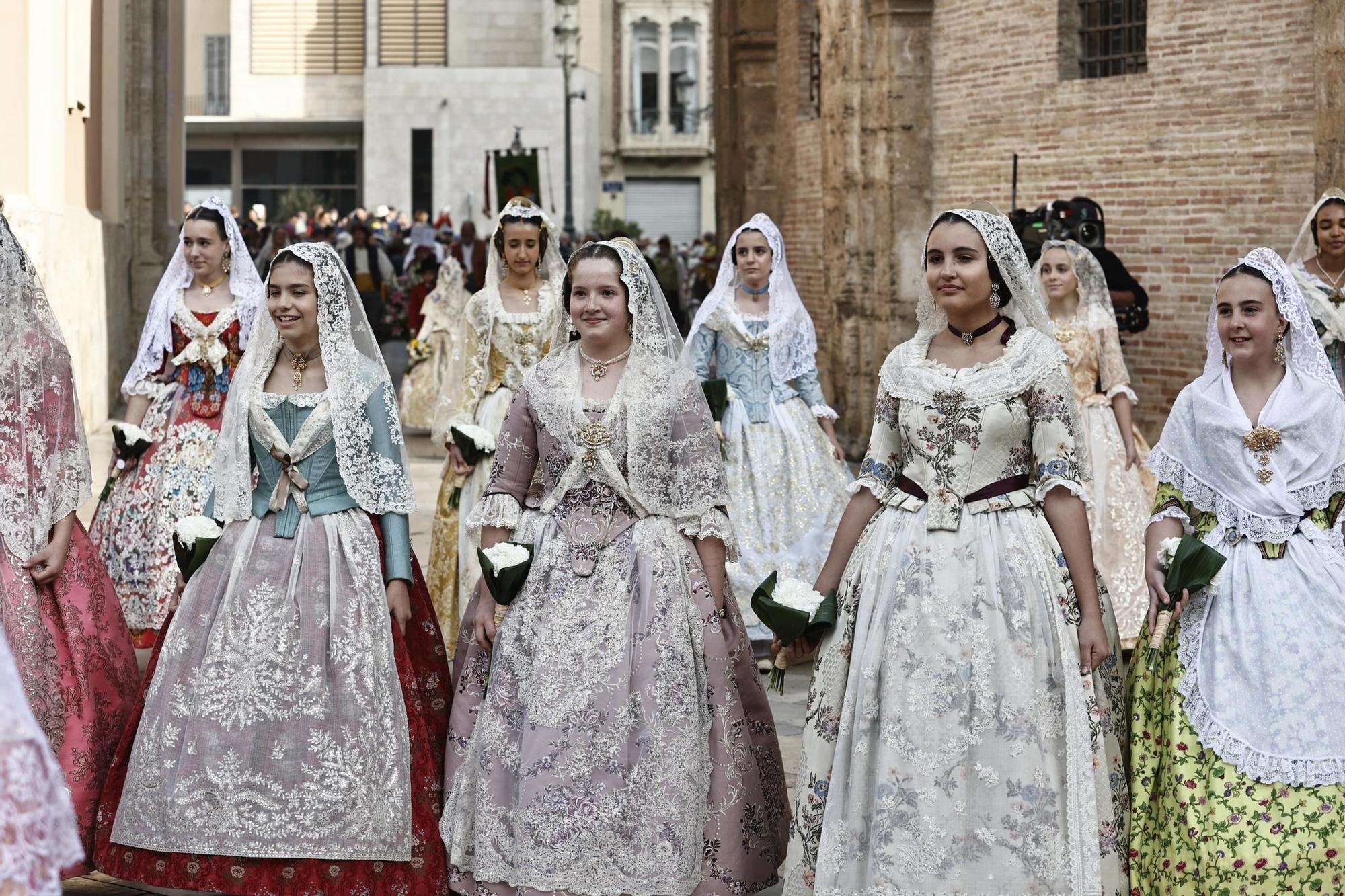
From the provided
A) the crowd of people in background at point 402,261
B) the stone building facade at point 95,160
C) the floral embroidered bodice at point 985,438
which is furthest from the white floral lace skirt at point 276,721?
the crowd of people in background at point 402,261

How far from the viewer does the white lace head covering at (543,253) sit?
8.06 metres

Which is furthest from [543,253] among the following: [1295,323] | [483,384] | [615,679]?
[1295,323]

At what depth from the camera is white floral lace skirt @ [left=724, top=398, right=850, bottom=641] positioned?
359 inches

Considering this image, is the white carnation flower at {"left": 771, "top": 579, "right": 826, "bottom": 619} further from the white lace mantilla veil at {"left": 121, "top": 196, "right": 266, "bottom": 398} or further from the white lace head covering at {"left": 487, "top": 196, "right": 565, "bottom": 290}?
the white lace mantilla veil at {"left": 121, "top": 196, "right": 266, "bottom": 398}

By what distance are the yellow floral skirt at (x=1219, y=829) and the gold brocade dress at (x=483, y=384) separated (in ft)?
11.7

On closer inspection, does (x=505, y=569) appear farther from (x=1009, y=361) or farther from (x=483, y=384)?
(x=483, y=384)

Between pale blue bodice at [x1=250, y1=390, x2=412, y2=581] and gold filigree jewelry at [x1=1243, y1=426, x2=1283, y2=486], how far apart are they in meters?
2.31

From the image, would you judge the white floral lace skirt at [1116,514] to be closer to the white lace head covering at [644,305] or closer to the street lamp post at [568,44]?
A: the white lace head covering at [644,305]

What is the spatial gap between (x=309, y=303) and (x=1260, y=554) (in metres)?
2.68

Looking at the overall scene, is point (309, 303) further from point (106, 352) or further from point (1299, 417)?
point (106, 352)

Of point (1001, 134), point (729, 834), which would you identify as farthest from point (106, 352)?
point (729, 834)

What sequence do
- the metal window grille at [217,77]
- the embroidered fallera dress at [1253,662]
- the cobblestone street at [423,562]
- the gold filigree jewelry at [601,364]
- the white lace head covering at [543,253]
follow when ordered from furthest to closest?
the metal window grille at [217,77]
the white lace head covering at [543,253]
the cobblestone street at [423,562]
the gold filigree jewelry at [601,364]
the embroidered fallera dress at [1253,662]

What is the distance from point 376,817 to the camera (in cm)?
525

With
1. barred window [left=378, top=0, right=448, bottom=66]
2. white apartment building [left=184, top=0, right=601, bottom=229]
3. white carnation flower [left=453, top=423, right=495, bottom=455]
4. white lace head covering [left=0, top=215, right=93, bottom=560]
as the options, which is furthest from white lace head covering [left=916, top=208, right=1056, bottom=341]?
barred window [left=378, top=0, right=448, bottom=66]
